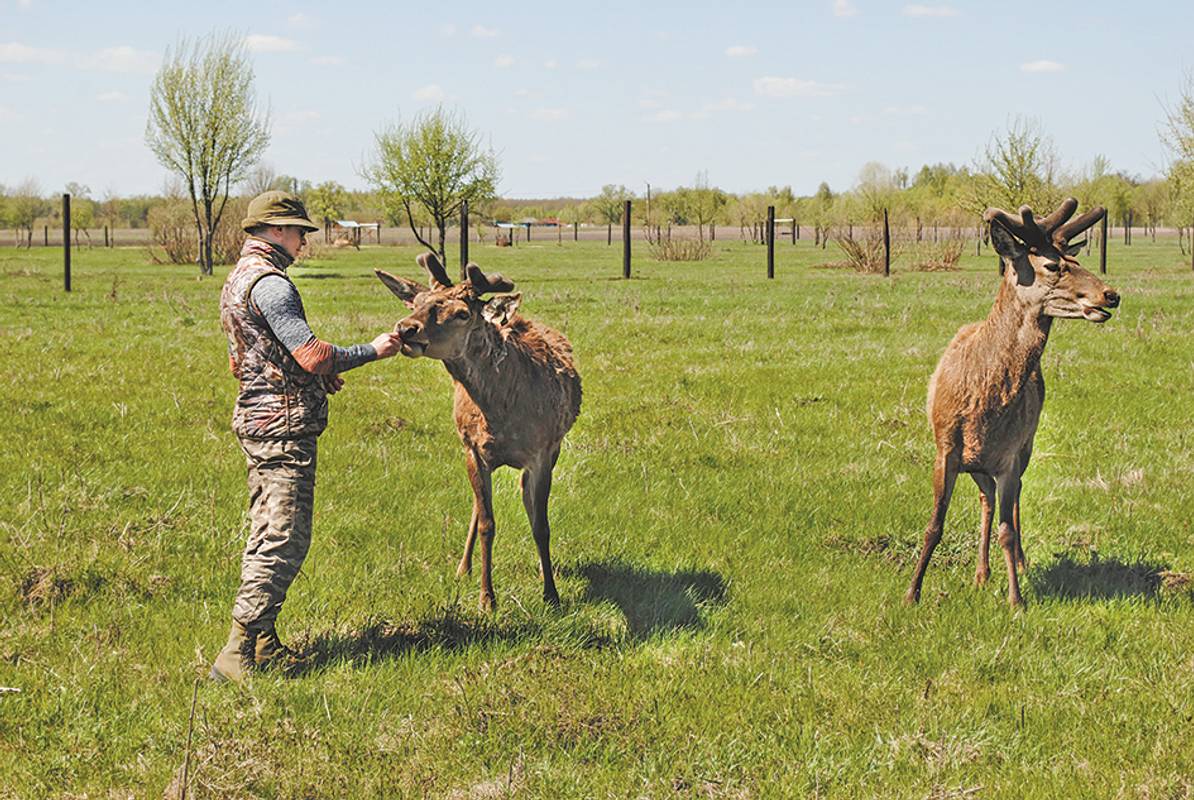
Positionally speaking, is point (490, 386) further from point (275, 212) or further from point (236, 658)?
point (236, 658)

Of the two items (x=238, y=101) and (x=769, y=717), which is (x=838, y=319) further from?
(x=238, y=101)

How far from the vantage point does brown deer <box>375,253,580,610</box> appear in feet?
20.0

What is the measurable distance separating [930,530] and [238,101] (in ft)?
152

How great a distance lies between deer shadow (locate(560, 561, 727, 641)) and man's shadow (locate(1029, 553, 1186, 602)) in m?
2.34

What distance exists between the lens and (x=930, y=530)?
6996 mm

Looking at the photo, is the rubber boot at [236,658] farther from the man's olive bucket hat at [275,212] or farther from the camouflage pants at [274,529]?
the man's olive bucket hat at [275,212]

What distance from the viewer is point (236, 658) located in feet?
18.4

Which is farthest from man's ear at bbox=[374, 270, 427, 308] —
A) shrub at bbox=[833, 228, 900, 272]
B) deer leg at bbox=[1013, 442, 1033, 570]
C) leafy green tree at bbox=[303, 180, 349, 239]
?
leafy green tree at bbox=[303, 180, 349, 239]

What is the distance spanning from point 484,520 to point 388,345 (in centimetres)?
172

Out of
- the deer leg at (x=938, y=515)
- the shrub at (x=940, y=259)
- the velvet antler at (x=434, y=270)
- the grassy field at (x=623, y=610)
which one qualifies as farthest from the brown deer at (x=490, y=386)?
the shrub at (x=940, y=259)

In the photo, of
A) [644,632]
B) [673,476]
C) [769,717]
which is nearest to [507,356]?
[644,632]

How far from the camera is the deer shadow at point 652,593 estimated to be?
6695 mm

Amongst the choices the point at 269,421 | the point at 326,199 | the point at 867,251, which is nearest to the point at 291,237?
the point at 269,421

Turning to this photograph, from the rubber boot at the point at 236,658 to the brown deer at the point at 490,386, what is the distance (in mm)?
1595
